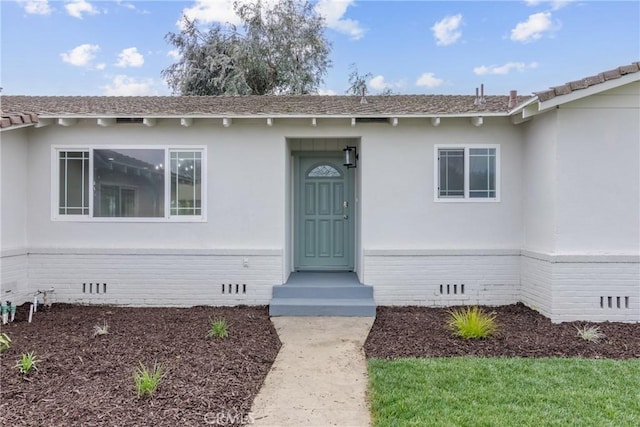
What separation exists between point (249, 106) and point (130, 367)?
16.8 feet

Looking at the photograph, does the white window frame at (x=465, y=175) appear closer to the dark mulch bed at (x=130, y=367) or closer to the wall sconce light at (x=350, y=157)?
the wall sconce light at (x=350, y=157)

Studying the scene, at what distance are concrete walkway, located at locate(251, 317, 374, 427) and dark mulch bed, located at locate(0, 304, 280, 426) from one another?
0.18 metres

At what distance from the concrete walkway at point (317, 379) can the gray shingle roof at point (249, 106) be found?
11.9 feet

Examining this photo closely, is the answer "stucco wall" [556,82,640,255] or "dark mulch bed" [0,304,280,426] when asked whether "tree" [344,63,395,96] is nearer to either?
"stucco wall" [556,82,640,255]

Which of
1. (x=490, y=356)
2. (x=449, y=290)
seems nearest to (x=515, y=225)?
(x=449, y=290)

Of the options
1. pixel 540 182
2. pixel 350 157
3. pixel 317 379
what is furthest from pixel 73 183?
pixel 540 182

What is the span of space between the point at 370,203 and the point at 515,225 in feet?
8.73

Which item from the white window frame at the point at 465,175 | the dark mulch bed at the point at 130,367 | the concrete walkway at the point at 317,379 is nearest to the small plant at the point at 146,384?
the dark mulch bed at the point at 130,367

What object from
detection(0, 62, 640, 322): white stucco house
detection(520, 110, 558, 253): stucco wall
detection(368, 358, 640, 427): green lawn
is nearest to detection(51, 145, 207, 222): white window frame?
detection(0, 62, 640, 322): white stucco house

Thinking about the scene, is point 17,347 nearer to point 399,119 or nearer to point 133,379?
point 133,379

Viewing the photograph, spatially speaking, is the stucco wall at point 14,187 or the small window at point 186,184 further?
the small window at point 186,184

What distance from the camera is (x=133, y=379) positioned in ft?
12.9

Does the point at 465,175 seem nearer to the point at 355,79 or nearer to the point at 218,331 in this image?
the point at 218,331

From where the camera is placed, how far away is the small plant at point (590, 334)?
5.20m
